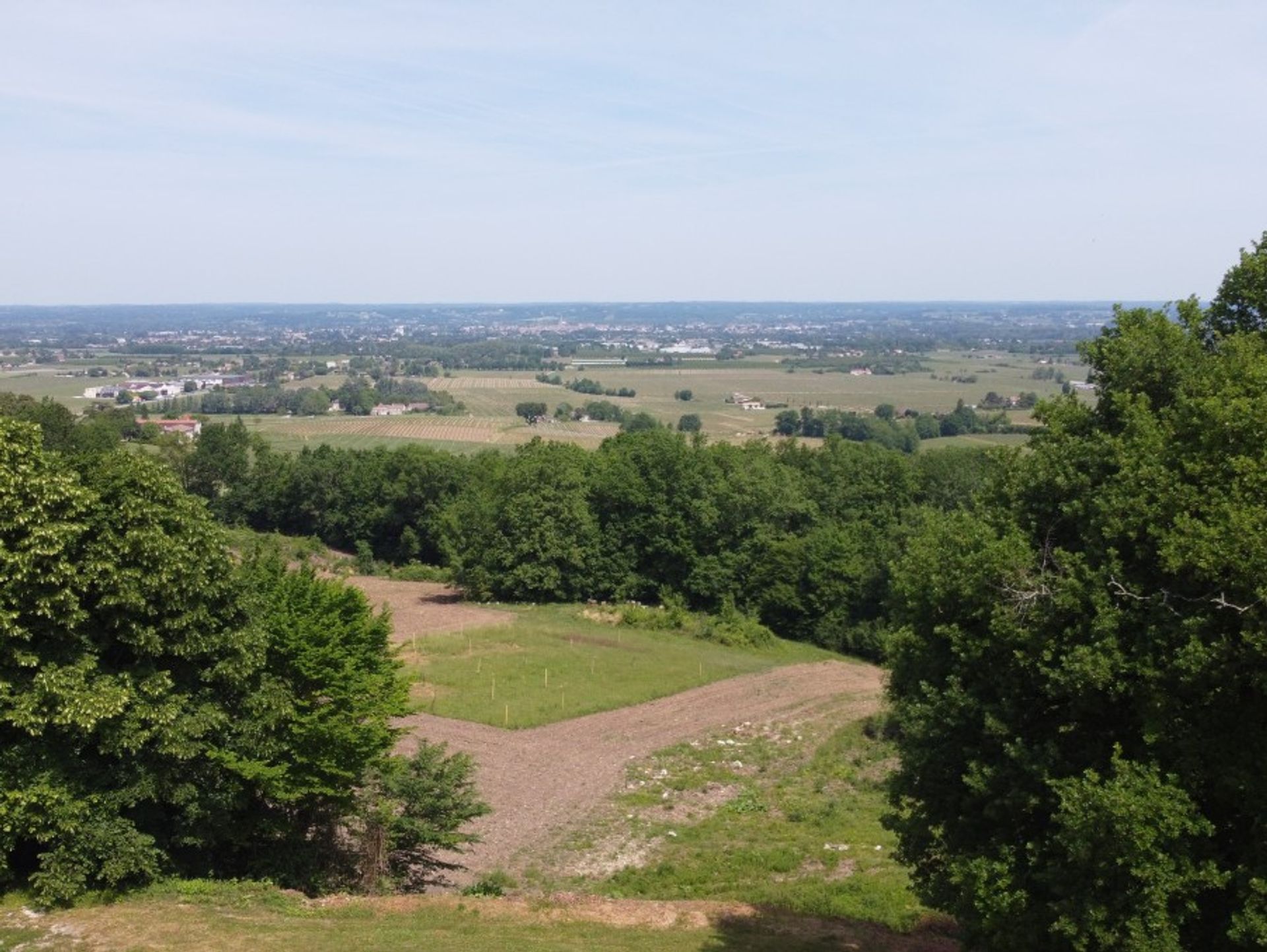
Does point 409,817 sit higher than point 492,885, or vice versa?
point 409,817

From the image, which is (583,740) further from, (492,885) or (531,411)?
(531,411)

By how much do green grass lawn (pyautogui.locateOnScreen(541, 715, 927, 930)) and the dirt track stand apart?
1.25 meters

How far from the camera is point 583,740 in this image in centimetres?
3794

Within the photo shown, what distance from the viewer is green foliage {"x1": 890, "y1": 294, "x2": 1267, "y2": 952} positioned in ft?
42.0

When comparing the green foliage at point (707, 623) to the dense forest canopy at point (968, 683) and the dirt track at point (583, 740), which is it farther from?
the dense forest canopy at point (968, 683)

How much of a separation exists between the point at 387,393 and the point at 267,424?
143ft

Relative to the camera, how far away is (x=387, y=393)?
182 metres

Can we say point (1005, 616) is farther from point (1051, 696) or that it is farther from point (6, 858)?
point (6, 858)

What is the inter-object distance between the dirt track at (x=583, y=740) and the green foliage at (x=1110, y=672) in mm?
13998

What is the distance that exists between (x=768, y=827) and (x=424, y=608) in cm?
3513

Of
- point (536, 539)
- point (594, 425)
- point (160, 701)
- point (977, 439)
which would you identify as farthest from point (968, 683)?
point (594, 425)

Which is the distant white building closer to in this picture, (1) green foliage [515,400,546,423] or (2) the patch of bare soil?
(1) green foliage [515,400,546,423]

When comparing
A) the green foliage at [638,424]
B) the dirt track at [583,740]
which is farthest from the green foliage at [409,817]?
the green foliage at [638,424]

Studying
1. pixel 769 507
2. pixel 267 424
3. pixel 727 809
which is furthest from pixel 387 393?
pixel 727 809
